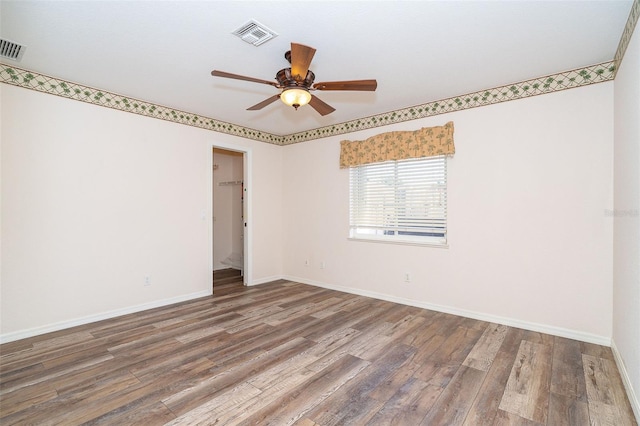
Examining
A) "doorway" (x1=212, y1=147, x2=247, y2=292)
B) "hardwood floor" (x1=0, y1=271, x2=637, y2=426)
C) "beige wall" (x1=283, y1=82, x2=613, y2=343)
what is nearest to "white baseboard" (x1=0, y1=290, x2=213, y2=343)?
"hardwood floor" (x1=0, y1=271, x2=637, y2=426)

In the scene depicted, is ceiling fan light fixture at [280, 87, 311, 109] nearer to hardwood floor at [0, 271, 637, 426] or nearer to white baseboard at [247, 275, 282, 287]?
hardwood floor at [0, 271, 637, 426]

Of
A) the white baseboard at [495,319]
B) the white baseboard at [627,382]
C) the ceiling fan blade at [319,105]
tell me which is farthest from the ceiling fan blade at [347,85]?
the white baseboard at [495,319]

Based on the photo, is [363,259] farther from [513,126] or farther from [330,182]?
[513,126]

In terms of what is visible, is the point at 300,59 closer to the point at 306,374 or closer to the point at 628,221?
the point at 306,374

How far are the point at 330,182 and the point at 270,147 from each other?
1.38 m

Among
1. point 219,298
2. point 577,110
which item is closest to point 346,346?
point 219,298

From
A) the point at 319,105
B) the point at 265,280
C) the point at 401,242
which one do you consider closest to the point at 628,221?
the point at 401,242

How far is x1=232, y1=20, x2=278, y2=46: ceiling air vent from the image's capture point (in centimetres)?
230

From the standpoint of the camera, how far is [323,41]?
2521 mm

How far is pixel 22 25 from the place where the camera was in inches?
92.0

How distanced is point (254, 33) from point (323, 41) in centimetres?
Result: 56

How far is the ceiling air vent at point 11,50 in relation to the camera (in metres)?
2.57

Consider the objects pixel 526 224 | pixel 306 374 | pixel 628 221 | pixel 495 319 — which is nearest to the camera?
pixel 628 221

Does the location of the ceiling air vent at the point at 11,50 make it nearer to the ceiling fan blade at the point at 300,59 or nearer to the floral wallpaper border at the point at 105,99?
the floral wallpaper border at the point at 105,99
